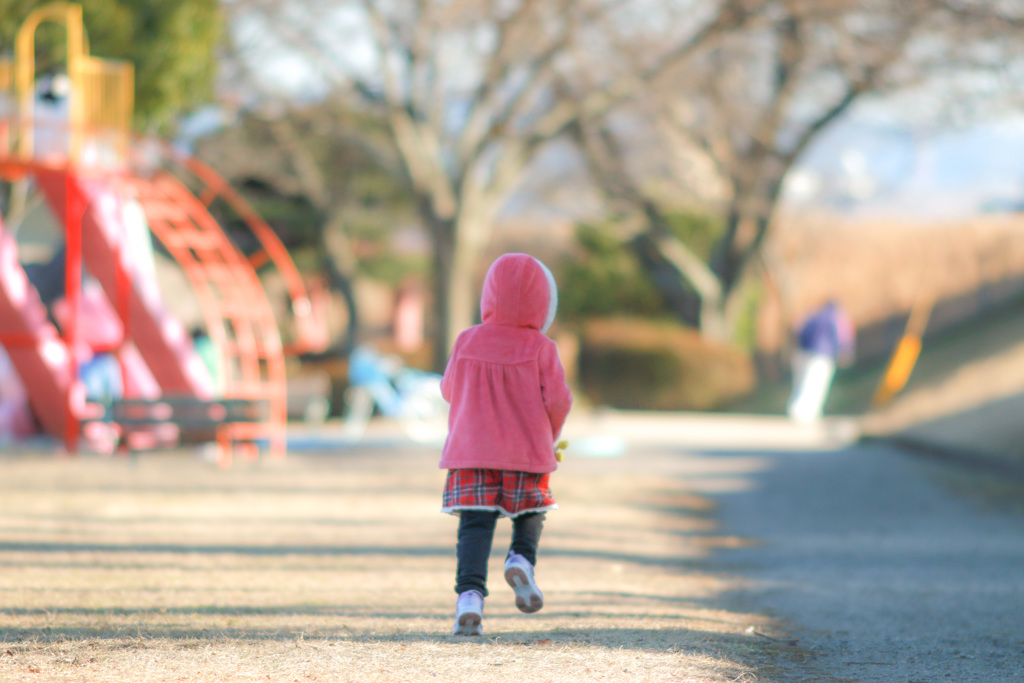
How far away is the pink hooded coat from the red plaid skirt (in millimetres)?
68

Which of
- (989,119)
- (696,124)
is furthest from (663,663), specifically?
(696,124)

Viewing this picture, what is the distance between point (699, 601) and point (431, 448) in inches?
356

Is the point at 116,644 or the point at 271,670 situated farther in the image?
the point at 116,644

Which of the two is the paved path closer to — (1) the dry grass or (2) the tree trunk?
(1) the dry grass

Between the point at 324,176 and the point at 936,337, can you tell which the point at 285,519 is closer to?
the point at 324,176

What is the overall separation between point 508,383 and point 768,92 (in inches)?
713

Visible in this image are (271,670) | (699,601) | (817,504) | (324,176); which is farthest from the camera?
(324,176)

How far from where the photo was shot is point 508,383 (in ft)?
15.6

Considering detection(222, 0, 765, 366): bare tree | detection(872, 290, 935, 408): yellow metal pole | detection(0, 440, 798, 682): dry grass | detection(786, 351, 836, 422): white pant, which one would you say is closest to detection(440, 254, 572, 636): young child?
detection(0, 440, 798, 682): dry grass

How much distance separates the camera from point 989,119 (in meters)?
15.8

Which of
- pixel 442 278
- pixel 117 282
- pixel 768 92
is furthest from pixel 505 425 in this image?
pixel 768 92

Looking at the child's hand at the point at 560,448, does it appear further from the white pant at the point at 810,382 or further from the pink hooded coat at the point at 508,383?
the white pant at the point at 810,382

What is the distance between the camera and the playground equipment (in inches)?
468

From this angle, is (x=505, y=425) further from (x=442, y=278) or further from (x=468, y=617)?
(x=442, y=278)
